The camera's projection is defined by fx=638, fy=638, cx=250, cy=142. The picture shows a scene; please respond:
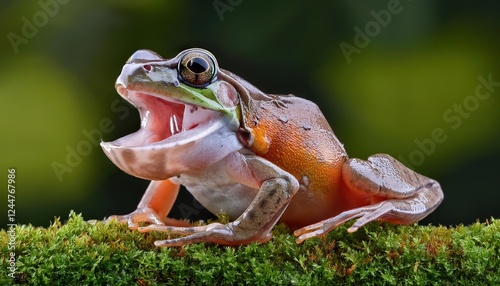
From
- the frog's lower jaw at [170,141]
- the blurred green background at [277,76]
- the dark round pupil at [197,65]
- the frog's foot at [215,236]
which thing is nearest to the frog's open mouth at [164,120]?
the frog's lower jaw at [170,141]

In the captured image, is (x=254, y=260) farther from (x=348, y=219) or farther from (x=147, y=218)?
(x=147, y=218)

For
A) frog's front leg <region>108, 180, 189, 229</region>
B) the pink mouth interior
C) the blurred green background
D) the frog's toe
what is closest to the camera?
the pink mouth interior

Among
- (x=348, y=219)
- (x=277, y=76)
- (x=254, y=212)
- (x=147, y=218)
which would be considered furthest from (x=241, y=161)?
(x=277, y=76)

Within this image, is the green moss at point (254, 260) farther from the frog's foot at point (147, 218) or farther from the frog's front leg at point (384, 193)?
the frog's foot at point (147, 218)

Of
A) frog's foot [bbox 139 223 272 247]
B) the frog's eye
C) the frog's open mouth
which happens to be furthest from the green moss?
the frog's eye

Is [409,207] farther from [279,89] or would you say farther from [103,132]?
[103,132]

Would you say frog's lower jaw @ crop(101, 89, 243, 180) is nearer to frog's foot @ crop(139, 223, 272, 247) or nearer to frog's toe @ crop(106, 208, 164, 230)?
frog's foot @ crop(139, 223, 272, 247)

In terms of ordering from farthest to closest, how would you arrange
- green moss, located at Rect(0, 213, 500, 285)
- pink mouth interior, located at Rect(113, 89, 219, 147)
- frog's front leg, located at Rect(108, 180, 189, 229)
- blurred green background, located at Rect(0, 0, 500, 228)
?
1. blurred green background, located at Rect(0, 0, 500, 228)
2. frog's front leg, located at Rect(108, 180, 189, 229)
3. pink mouth interior, located at Rect(113, 89, 219, 147)
4. green moss, located at Rect(0, 213, 500, 285)
